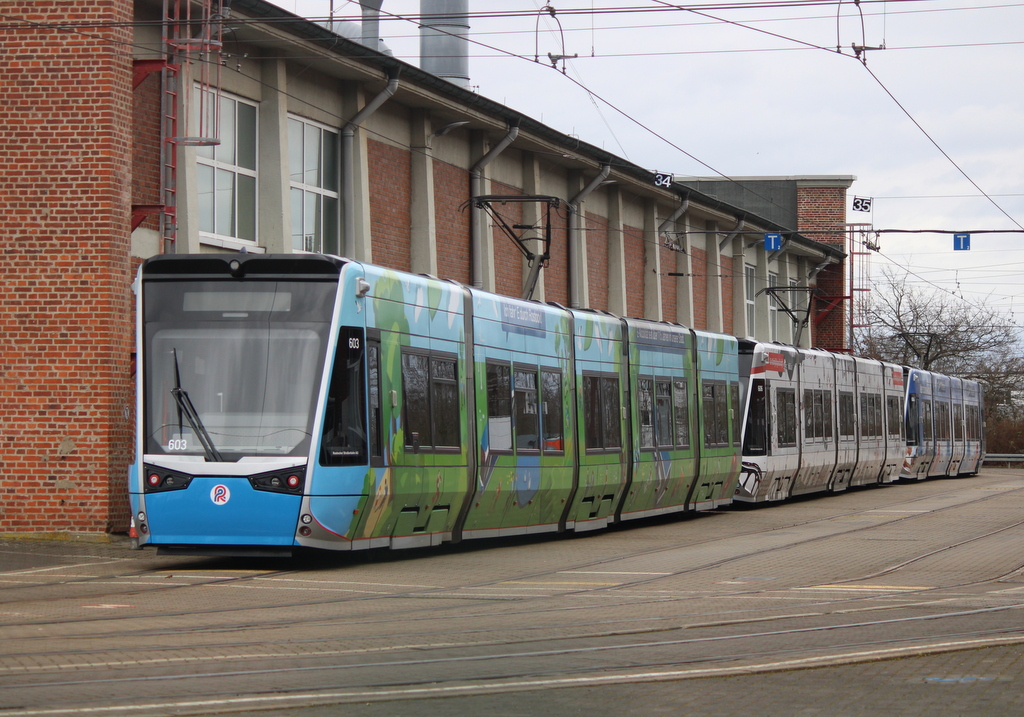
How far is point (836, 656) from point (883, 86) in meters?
16.8

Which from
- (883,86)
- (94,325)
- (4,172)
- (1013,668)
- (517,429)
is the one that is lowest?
(1013,668)

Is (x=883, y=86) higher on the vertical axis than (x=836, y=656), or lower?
higher

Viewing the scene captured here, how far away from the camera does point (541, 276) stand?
32.0 metres

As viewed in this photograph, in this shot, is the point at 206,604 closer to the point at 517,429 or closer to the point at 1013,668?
the point at 1013,668

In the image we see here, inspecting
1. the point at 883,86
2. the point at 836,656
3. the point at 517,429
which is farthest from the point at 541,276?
the point at 836,656

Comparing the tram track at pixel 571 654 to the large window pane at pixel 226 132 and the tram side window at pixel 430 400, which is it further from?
the large window pane at pixel 226 132

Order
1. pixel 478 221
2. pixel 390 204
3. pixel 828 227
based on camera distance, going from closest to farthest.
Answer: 1. pixel 390 204
2. pixel 478 221
3. pixel 828 227

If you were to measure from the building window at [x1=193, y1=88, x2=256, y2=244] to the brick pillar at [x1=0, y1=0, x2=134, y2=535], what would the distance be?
2911 millimetres

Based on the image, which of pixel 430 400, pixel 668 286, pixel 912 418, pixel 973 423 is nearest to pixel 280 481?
pixel 430 400

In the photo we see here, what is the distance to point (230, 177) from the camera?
21.0m

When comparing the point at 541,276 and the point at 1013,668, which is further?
the point at 541,276

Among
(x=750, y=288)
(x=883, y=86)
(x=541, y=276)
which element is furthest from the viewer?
(x=750, y=288)

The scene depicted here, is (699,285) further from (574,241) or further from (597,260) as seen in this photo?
(574,241)

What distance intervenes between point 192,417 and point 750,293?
37469 mm
